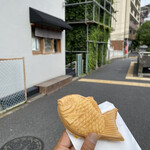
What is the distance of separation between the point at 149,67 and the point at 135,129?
278 inches

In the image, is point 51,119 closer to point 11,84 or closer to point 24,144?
point 24,144

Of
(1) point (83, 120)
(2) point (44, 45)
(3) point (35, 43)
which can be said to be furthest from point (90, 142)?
(2) point (44, 45)

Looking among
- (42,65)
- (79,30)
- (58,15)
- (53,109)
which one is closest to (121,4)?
(79,30)

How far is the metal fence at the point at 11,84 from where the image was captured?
431 cm

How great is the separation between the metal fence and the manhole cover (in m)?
1.52

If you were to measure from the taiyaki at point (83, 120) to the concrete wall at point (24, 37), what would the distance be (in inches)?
155

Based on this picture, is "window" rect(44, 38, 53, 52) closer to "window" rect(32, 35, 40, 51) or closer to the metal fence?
"window" rect(32, 35, 40, 51)

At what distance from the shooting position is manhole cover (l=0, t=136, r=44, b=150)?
2700 mm

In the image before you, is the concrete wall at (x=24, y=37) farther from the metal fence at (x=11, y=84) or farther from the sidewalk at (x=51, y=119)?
the sidewalk at (x=51, y=119)

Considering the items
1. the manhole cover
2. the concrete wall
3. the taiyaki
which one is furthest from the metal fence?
the taiyaki

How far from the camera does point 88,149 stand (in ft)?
3.51

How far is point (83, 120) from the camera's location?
1108 millimetres

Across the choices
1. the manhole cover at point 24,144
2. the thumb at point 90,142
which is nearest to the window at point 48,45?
the manhole cover at point 24,144

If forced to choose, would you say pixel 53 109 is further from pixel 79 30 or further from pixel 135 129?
pixel 79 30
